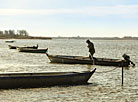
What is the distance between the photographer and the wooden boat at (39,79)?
55.8ft

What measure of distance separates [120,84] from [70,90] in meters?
4.34

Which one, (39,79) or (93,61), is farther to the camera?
(93,61)

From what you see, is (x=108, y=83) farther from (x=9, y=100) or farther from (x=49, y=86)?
(x=9, y=100)

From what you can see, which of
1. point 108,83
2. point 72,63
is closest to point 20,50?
point 72,63

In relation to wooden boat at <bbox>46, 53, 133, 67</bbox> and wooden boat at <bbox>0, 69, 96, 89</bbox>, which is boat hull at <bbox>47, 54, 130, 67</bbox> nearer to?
wooden boat at <bbox>46, 53, 133, 67</bbox>

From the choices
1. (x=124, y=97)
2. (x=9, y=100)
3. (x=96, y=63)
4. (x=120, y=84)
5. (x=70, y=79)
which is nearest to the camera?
(x=9, y=100)

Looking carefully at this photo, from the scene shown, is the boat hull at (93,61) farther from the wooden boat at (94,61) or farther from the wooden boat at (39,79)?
the wooden boat at (39,79)

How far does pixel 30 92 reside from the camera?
54.6ft

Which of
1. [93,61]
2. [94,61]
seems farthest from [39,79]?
[94,61]

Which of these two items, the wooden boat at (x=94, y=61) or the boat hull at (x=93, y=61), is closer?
the wooden boat at (x=94, y=61)

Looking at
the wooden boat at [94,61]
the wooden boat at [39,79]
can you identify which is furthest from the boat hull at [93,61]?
the wooden boat at [39,79]

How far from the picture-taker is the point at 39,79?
17719mm

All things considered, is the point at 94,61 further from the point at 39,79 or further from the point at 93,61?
the point at 39,79

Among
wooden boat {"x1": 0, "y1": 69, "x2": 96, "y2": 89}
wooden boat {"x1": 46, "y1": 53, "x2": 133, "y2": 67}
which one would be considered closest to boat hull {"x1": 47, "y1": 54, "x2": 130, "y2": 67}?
wooden boat {"x1": 46, "y1": 53, "x2": 133, "y2": 67}
